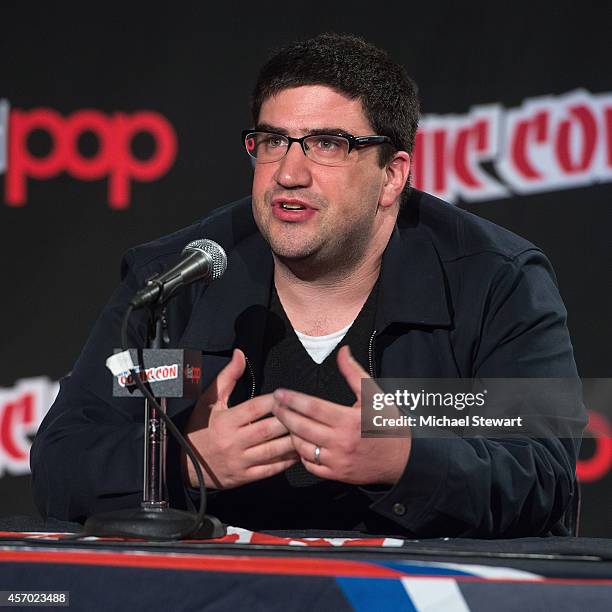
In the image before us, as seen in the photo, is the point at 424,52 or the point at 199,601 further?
the point at 424,52

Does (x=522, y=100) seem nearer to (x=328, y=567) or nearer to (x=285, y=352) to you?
(x=285, y=352)

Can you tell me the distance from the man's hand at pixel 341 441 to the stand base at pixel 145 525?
0.63 ft

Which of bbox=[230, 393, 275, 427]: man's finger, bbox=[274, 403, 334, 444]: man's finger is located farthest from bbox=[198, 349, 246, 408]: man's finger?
bbox=[274, 403, 334, 444]: man's finger

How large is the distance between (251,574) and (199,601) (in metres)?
0.07

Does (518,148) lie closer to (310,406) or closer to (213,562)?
(310,406)

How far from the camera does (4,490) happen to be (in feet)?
11.0

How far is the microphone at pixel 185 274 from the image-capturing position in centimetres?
153

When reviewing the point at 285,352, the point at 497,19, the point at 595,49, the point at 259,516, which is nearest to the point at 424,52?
the point at 497,19

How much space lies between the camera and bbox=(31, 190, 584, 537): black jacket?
1.71 m

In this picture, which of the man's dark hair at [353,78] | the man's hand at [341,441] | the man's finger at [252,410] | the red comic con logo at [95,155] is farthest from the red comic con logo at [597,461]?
the man's finger at [252,410]

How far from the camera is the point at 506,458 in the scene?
174cm

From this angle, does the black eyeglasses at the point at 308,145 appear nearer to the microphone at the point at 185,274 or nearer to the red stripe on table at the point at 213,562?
the microphone at the point at 185,274

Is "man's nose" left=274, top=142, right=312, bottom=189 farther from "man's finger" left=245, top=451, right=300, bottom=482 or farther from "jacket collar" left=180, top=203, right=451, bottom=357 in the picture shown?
"man's finger" left=245, top=451, right=300, bottom=482

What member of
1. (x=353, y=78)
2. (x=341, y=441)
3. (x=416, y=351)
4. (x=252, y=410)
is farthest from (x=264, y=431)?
(x=353, y=78)
